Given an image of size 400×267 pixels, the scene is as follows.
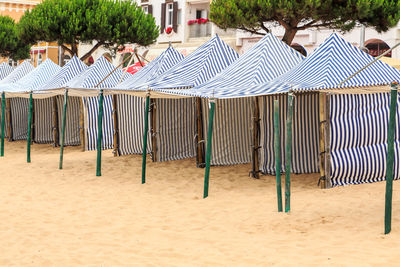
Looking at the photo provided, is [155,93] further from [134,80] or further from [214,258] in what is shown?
[214,258]

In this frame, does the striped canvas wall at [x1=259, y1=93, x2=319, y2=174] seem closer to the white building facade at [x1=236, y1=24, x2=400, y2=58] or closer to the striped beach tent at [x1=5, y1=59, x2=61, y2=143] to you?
the striped beach tent at [x1=5, y1=59, x2=61, y2=143]

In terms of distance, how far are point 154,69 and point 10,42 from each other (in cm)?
1850

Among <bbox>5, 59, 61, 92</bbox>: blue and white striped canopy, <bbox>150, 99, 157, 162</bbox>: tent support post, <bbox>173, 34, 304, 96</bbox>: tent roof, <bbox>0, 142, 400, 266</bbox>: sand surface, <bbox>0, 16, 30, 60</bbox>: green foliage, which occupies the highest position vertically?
<bbox>0, 16, 30, 60</bbox>: green foliage

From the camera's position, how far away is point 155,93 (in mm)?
13086

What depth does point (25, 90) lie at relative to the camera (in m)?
18.6

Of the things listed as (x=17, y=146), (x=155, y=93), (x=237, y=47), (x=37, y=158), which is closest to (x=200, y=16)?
(x=237, y=47)

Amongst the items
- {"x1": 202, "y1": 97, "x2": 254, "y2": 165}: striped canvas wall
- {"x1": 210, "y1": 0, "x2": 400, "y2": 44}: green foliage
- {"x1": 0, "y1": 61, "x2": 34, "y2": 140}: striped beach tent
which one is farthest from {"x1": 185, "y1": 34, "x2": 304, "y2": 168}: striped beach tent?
{"x1": 0, "y1": 61, "x2": 34, "y2": 140}: striped beach tent

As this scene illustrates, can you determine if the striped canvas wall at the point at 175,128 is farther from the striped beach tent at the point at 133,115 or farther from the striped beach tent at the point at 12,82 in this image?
the striped beach tent at the point at 12,82

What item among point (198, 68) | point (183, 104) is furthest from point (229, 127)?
point (183, 104)

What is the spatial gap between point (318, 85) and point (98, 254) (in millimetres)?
4897

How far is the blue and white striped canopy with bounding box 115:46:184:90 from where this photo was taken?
49.1 ft

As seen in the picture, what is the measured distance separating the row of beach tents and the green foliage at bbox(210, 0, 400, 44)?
3981 millimetres

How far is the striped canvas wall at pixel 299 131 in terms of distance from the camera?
12.3 metres

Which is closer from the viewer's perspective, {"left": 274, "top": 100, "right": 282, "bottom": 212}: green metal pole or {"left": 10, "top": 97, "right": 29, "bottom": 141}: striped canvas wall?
{"left": 274, "top": 100, "right": 282, "bottom": 212}: green metal pole
